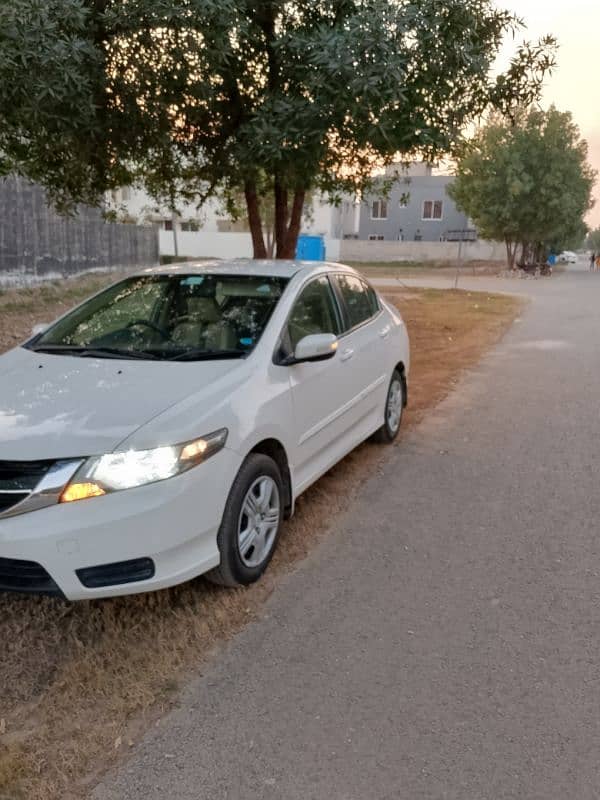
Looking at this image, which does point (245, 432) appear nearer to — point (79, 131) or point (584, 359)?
point (79, 131)

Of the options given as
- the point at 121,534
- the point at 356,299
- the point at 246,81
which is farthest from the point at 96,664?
the point at 246,81

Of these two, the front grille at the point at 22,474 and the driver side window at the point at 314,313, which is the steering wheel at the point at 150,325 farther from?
the front grille at the point at 22,474

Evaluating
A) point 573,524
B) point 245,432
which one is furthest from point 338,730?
point 573,524

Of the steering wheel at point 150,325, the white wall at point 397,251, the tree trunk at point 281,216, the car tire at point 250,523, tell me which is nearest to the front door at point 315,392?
the car tire at point 250,523

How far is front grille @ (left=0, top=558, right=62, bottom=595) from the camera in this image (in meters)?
2.83

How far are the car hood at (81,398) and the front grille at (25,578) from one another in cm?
44

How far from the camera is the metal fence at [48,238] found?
53.8 ft

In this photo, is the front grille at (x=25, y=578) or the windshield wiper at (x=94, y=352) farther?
the windshield wiper at (x=94, y=352)

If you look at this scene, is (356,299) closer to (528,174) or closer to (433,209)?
(528,174)

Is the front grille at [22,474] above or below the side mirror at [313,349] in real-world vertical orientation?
below

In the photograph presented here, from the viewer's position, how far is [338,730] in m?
2.59

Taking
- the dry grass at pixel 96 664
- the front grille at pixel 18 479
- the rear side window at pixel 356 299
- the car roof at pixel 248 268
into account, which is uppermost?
the car roof at pixel 248 268

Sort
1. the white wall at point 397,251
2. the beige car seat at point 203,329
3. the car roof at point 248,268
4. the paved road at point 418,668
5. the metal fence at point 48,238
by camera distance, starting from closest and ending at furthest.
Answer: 1. the paved road at point 418,668
2. the beige car seat at point 203,329
3. the car roof at point 248,268
4. the metal fence at point 48,238
5. the white wall at point 397,251

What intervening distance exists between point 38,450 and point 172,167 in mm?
6423
